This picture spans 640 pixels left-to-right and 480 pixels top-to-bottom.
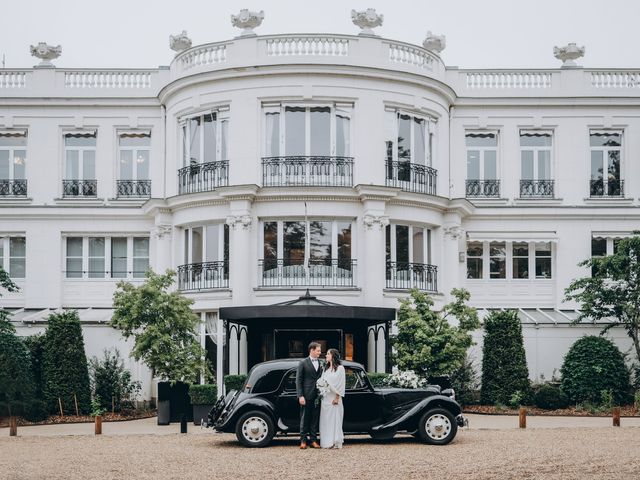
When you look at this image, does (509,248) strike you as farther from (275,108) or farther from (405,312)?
(275,108)

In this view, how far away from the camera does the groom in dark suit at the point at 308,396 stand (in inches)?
737

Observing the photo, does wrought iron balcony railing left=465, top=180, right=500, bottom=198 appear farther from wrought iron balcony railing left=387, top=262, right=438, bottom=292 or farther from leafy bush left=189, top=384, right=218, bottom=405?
leafy bush left=189, top=384, right=218, bottom=405

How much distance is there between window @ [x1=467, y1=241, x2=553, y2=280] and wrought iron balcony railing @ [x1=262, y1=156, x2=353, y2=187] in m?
5.84

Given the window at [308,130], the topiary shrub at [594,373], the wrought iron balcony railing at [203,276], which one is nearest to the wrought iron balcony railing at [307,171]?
the window at [308,130]

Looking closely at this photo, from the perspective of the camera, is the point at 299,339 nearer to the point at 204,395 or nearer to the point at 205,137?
the point at 204,395

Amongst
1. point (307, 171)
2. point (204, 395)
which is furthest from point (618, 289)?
point (204, 395)

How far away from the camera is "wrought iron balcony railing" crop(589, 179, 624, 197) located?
1305 inches

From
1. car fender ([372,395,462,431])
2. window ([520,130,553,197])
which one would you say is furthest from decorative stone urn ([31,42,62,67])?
car fender ([372,395,462,431])

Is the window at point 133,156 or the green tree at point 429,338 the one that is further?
the window at point 133,156

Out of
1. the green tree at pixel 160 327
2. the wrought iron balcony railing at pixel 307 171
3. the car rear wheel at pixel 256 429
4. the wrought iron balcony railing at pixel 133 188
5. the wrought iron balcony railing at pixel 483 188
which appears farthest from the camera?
the wrought iron balcony railing at pixel 483 188

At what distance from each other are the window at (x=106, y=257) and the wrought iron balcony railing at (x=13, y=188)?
2.06 m

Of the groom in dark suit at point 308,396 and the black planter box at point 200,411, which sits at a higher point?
the groom in dark suit at point 308,396

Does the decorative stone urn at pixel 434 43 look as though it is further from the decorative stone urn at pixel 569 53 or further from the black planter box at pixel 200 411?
the black planter box at pixel 200 411

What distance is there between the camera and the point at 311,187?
28844 mm
